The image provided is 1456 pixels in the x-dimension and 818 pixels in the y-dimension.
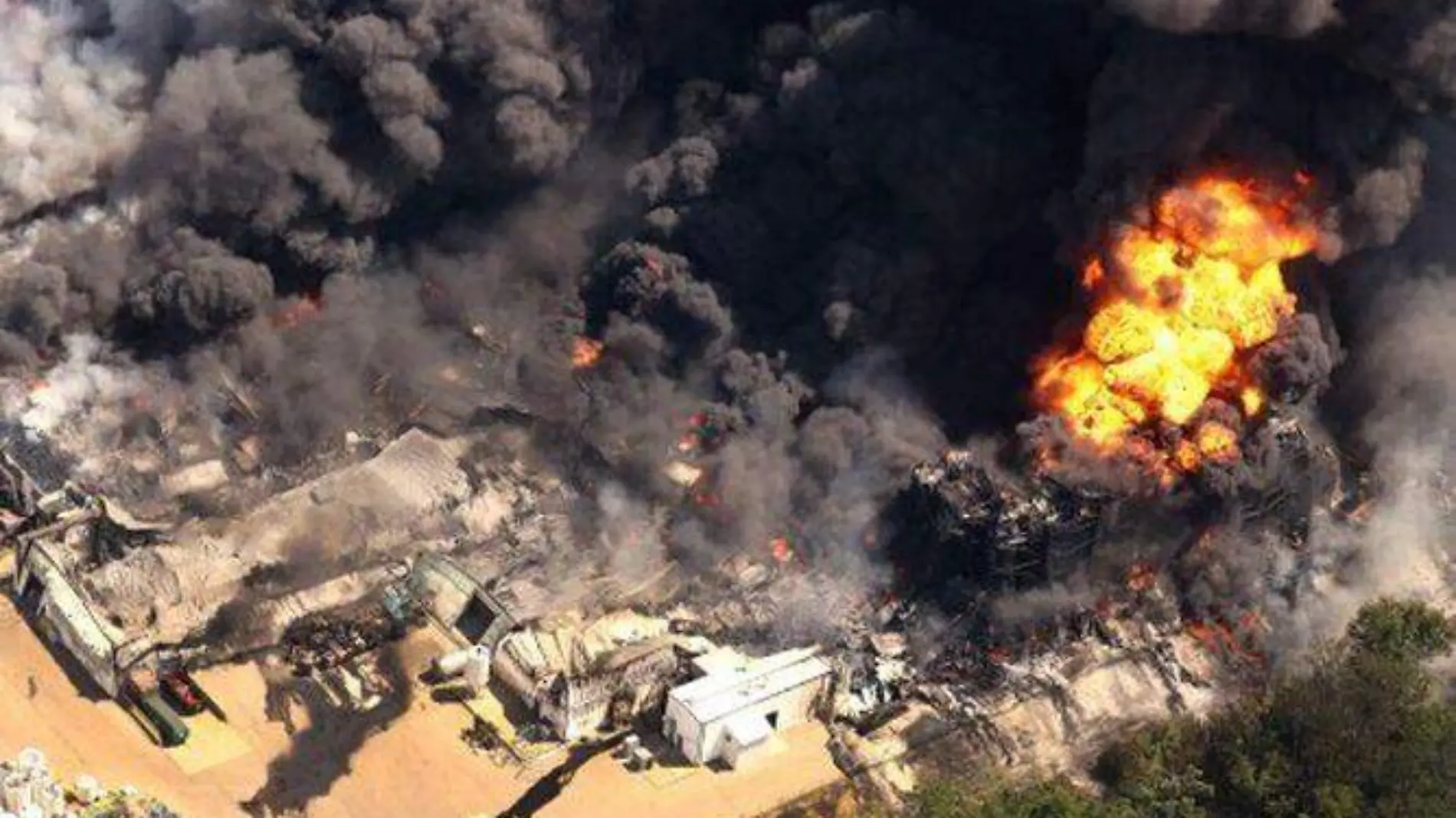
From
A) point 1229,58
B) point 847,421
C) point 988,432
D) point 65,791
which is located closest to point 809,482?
point 847,421

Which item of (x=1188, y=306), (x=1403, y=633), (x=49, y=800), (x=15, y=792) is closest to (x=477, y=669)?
(x=49, y=800)

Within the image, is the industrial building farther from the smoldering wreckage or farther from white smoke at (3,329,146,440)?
white smoke at (3,329,146,440)

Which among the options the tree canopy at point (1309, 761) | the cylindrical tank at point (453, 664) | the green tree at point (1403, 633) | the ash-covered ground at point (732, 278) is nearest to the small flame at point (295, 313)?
the ash-covered ground at point (732, 278)

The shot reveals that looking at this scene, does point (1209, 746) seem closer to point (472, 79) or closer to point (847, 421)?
point (847, 421)

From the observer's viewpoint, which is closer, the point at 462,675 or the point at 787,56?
the point at 462,675

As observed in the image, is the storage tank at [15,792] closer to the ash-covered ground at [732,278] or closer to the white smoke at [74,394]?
the ash-covered ground at [732,278]
